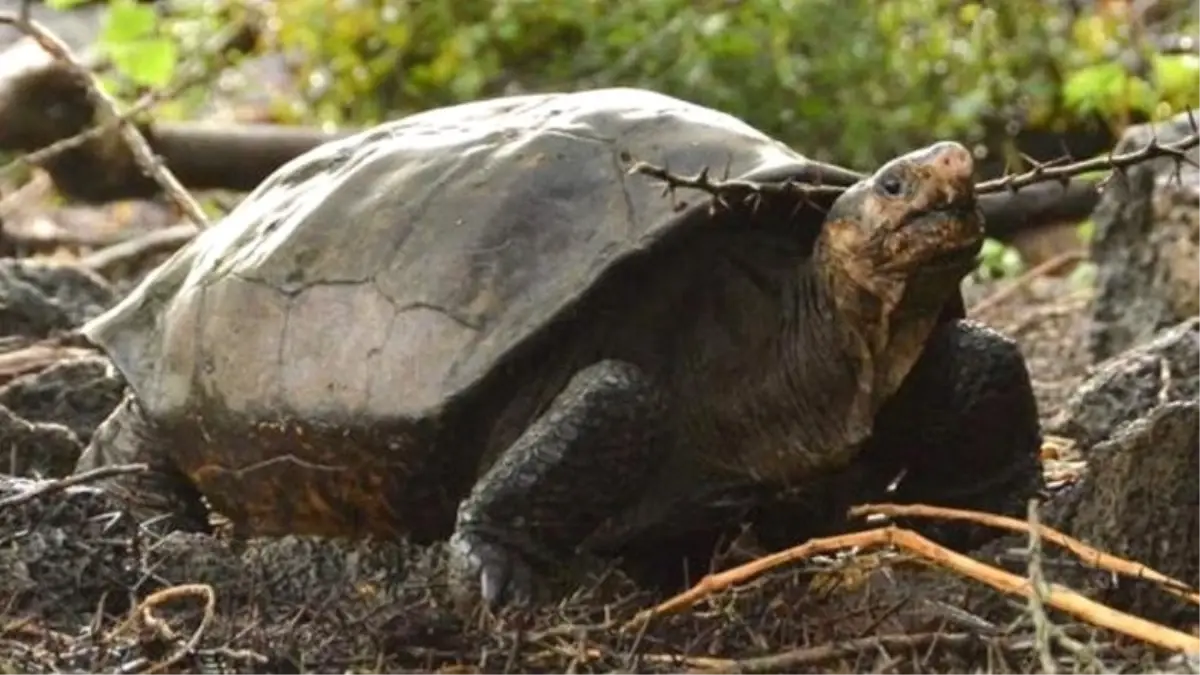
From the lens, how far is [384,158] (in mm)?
3289

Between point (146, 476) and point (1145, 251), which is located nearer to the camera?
point (146, 476)

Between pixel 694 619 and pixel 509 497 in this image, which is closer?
pixel 694 619

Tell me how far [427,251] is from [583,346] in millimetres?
274

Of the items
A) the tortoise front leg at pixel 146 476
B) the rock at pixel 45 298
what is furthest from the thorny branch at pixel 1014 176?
the rock at pixel 45 298

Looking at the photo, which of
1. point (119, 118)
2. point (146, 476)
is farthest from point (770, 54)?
point (146, 476)

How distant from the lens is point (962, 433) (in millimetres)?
3127

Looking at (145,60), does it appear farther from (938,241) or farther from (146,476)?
(938,241)

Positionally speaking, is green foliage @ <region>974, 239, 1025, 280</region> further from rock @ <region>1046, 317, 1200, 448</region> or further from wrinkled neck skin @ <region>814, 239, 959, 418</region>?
wrinkled neck skin @ <region>814, 239, 959, 418</region>

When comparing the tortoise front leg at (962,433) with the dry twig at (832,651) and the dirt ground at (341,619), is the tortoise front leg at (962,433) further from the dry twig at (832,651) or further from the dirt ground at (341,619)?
the dry twig at (832,651)

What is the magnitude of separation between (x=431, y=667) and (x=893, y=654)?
55 centimetres

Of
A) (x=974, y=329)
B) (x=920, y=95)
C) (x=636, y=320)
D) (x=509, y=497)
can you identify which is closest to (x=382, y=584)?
(x=509, y=497)

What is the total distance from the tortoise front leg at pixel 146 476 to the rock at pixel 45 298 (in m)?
1.33

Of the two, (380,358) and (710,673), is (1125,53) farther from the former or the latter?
(710,673)

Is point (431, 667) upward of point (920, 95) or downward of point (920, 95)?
upward
